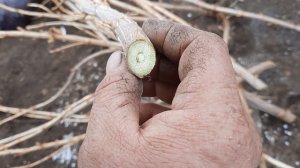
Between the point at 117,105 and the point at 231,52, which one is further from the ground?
the point at 117,105

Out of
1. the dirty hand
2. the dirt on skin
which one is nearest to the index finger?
the dirty hand

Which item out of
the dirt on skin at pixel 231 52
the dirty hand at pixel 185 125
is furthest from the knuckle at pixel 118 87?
the dirt on skin at pixel 231 52

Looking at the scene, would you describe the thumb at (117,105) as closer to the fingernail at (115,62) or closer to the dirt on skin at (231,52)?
the fingernail at (115,62)

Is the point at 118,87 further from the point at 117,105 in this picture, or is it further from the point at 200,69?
the point at 200,69

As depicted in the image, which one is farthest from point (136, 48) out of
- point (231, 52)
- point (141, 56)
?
point (231, 52)

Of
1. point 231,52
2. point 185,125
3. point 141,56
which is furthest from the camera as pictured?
point 231,52

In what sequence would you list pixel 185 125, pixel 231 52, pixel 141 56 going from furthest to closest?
pixel 231 52 < pixel 141 56 < pixel 185 125

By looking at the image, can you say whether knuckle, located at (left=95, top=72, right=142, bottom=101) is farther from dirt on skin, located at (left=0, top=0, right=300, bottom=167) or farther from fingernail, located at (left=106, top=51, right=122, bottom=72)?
dirt on skin, located at (left=0, top=0, right=300, bottom=167)
